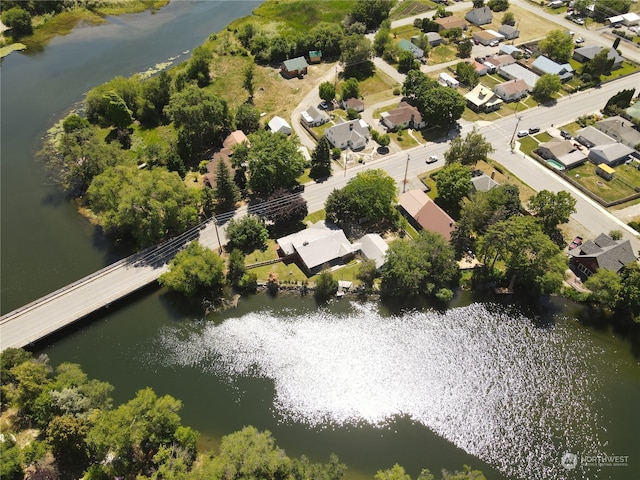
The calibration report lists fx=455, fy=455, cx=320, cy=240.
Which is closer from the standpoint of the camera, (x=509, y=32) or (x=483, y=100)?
(x=483, y=100)

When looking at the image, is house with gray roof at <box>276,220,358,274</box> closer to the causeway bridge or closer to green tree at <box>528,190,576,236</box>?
the causeway bridge

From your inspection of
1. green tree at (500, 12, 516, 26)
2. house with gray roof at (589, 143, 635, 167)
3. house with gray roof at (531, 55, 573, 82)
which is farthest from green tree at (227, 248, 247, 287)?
green tree at (500, 12, 516, 26)

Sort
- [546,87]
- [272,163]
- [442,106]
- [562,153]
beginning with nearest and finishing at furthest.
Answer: [272,163] < [562,153] < [442,106] < [546,87]

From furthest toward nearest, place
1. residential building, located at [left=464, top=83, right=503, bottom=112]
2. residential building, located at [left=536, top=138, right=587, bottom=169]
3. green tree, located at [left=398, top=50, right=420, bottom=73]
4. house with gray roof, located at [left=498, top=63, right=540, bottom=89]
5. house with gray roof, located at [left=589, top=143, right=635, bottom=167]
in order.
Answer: green tree, located at [left=398, top=50, right=420, bottom=73] → house with gray roof, located at [left=498, top=63, right=540, bottom=89] → residential building, located at [left=464, top=83, right=503, bottom=112] → residential building, located at [left=536, top=138, right=587, bottom=169] → house with gray roof, located at [left=589, top=143, right=635, bottom=167]

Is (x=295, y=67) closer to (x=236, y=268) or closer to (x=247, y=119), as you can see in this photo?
(x=247, y=119)

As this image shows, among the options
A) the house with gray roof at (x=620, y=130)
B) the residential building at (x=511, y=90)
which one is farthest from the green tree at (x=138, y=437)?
the house with gray roof at (x=620, y=130)

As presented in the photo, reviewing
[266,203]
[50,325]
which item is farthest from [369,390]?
[50,325]

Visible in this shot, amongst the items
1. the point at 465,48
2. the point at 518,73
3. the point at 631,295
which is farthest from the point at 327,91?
the point at 631,295
